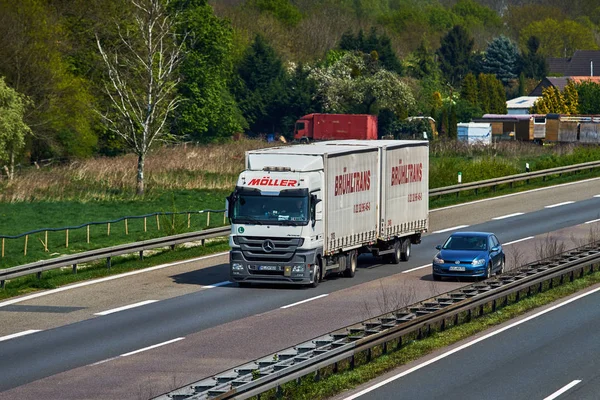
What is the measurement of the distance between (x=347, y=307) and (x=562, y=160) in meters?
42.2

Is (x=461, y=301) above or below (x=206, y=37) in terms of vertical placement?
below

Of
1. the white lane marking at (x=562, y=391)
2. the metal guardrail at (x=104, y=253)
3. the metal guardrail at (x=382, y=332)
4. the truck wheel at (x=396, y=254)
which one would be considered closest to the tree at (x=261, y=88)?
the metal guardrail at (x=104, y=253)

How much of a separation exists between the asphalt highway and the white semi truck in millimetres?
617

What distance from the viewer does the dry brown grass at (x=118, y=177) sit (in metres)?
55.5

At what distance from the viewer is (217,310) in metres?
28.3

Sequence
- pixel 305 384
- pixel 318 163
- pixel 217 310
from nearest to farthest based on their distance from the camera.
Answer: pixel 305 384, pixel 217 310, pixel 318 163

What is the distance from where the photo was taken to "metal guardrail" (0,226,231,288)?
31.0 m

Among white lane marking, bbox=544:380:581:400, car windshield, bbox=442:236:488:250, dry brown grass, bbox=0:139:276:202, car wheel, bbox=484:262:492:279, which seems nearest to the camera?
white lane marking, bbox=544:380:581:400

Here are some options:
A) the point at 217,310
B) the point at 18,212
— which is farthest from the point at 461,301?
the point at 18,212

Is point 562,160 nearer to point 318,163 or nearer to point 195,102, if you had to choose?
point 195,102

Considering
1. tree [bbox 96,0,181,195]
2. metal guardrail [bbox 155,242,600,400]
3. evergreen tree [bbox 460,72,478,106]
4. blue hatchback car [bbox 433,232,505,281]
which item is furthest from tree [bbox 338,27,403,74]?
metal guardrail [bbox 155,242,600,400]

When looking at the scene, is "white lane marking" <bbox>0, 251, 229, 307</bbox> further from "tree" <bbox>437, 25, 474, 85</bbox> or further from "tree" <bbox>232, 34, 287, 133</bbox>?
"tree" <bbox>437, 25, 474, 85</bbox>

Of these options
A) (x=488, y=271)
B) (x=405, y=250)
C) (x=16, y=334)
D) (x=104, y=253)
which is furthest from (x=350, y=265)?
(x=16, y=334)

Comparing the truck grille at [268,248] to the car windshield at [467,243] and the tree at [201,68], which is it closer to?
the car windshield at [467,243]
